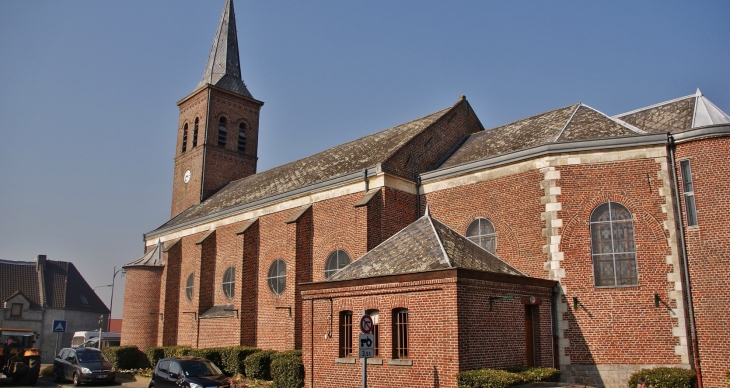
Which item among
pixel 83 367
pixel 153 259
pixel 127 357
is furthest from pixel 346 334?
pixel 153 259

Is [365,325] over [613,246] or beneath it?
beneath

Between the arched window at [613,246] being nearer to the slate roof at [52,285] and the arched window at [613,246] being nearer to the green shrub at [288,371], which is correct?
the green shrub at [288,371]

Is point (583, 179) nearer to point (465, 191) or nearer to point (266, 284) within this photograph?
point (465, 191)

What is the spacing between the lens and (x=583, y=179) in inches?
707

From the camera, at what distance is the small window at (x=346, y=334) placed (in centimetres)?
1661

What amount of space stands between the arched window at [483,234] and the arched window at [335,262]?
15.5 ft

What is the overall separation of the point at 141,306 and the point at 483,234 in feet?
66.5

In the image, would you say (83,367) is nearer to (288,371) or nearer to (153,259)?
(288,371)

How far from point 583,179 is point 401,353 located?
7.79m

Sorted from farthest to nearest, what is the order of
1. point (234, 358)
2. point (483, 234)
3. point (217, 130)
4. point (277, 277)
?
point (217, 130), point (277, 277), point (234, 358), point (483, 234)

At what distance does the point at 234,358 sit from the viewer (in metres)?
23.0

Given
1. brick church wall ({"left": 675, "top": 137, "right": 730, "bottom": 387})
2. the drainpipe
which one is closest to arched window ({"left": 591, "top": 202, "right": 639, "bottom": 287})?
the drainpipe

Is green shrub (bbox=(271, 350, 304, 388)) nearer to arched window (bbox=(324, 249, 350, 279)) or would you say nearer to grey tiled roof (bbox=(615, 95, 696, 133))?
arched window (bbox=(324, 249, 350, 279))

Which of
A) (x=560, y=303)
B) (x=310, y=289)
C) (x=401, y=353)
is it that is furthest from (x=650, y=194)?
(x=310, y=289)
